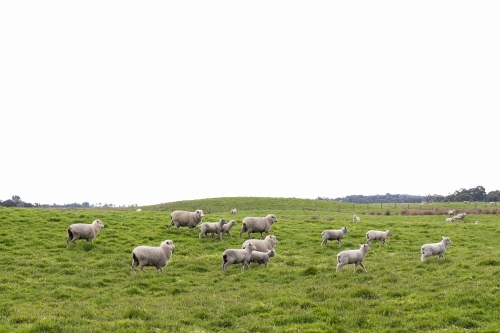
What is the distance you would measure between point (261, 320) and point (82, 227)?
53.7 ft

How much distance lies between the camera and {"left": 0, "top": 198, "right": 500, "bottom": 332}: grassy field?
12.9 m

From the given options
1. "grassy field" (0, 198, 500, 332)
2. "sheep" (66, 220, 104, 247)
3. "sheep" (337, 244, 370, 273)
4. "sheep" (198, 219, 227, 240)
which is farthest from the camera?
"sheep" (198, 219, 227, 240)

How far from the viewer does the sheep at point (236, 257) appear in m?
20.2

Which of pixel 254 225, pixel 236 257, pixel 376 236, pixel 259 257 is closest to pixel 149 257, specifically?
pixel 236 257

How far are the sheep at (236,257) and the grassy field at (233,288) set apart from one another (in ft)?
1.93

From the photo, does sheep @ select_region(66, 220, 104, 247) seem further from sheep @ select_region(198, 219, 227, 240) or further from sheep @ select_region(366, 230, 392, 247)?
sheep @ select_region(366, 230, 392, 247)

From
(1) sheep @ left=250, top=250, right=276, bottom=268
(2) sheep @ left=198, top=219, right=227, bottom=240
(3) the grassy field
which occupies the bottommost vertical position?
(3) the grassy field

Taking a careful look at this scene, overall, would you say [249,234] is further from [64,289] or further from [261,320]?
[261,320]

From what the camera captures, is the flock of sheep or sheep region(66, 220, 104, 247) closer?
the flock of sheep

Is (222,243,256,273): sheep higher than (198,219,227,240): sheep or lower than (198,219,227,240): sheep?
lower

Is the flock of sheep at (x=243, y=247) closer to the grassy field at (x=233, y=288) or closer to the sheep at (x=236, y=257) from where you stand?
the sheep at (x=236, y=257)

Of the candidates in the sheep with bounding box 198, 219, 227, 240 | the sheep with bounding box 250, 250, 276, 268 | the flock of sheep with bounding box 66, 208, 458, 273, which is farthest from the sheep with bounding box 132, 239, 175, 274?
the sheep with bounding box 198, 219, 227, 240

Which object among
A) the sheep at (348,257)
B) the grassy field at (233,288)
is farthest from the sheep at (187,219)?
the sheep at (348,257)

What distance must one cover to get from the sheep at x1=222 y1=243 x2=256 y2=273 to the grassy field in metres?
0.59
